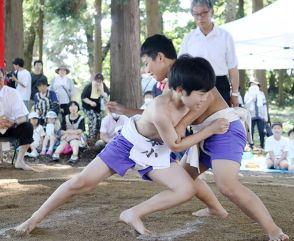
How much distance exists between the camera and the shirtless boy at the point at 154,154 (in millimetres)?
2594

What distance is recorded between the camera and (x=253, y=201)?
267cm

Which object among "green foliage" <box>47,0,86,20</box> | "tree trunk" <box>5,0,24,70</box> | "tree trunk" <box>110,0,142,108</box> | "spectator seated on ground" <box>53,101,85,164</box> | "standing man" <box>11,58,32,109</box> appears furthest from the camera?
"tree trunk" <box>5,0,24,70</box>

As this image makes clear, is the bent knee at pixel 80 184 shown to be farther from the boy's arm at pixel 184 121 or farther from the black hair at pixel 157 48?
the black hair at pixel 157 48

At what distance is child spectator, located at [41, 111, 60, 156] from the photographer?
712 cm

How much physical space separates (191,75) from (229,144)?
43 cm

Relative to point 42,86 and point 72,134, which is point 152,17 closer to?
point 42,86

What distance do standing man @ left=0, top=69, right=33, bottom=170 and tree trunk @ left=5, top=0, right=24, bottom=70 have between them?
4.52 meters

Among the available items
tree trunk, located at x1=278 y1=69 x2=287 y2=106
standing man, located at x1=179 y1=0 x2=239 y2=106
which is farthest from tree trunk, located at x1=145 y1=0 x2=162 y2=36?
tree trunk, located at x1=278 y1=69 x2=287 y2=106

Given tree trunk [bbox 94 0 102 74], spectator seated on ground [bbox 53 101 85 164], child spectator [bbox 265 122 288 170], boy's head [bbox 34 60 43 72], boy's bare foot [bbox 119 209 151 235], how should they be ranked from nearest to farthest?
1. boy's bare foot [bbox 119 209 151 235]
2. child spectator [bbox 265 122 288 170]
3. spectator seated on ground [bbox 53 101 85 164]
4. boy's head [bbox 34 60 43 72]
5. tree trunk [bbox 94 0 102 74]

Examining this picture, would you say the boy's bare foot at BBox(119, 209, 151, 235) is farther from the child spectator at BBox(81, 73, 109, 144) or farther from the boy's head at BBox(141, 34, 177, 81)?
the child spectator at BBox(81, 73, 109, 144)

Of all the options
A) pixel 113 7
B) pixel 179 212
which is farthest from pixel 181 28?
pixel 179 212

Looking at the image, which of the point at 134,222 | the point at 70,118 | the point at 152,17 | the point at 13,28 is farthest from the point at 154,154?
the point at 152,17

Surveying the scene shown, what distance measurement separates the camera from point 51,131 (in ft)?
23.6

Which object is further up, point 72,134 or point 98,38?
point 98,38
